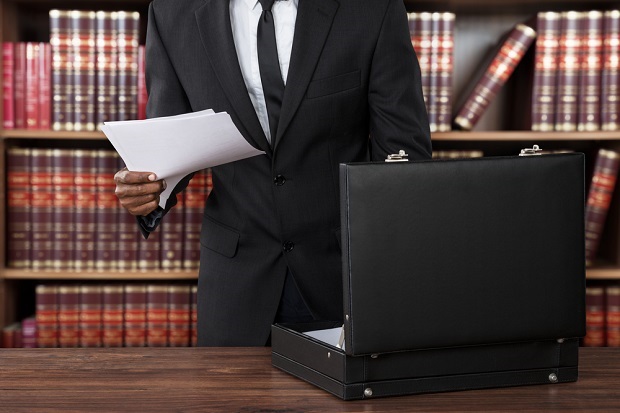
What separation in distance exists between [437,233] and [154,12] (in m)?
0.91

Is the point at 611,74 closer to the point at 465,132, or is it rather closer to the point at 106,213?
the point at 465,132

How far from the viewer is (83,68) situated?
244 cm

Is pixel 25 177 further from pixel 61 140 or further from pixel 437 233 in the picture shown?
pixel 437 233

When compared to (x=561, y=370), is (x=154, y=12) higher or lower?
higher

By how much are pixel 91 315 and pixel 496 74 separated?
1447 mm

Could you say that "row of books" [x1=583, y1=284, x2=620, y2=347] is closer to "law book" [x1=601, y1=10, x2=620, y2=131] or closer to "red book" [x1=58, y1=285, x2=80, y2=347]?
"law book" [x1=601, y1=10, x2=620, y2=131]

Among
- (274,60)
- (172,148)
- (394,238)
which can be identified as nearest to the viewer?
(394,238)

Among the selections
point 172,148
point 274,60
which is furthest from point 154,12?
point 172,148

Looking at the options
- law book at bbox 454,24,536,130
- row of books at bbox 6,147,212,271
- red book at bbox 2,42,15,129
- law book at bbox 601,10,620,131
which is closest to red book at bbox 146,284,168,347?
row of books at bbox 6,147,212,271

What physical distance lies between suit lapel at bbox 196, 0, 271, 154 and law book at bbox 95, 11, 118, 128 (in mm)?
914

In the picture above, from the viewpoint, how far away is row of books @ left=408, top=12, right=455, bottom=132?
8.04ft

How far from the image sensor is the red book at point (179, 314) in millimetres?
2566

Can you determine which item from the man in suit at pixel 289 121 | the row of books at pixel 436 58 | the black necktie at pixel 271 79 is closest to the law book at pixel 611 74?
the row of books at pixel 436 58

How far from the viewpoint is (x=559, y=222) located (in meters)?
1.06
